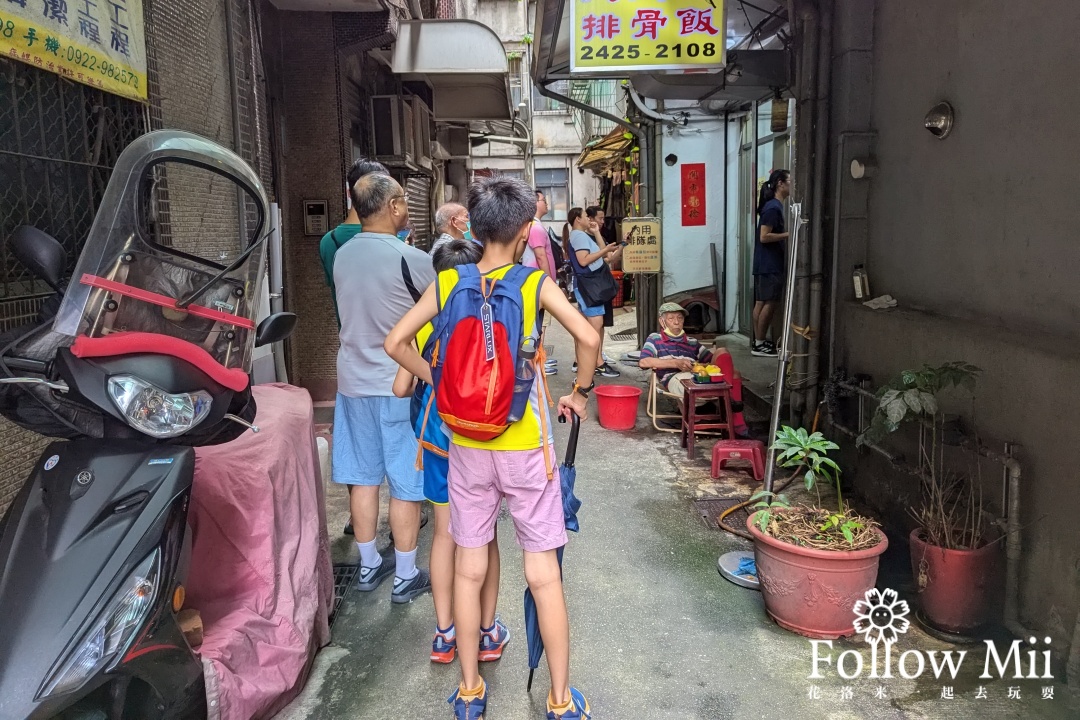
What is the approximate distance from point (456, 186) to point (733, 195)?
28.6 feet

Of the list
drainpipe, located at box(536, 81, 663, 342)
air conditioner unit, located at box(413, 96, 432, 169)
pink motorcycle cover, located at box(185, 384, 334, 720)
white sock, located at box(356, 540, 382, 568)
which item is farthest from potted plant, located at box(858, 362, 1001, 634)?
air conditioner unit, located at box(413, 96, 432, 169)

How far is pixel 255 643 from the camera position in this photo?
107 inches

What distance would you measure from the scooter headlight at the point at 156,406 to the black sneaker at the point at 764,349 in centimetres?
762

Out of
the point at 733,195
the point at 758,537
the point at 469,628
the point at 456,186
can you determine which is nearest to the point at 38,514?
the point at 469,628

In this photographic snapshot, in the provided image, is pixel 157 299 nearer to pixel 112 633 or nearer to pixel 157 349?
pixel 157 349

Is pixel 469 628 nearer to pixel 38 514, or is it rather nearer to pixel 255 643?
pixel 255 643

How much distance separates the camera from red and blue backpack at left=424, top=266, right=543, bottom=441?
2494 mm

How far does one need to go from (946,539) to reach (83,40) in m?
4.41

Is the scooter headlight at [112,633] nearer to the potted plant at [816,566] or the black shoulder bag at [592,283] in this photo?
the potted plant at [816,566]

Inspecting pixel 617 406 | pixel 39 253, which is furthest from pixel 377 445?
pixel 617 406

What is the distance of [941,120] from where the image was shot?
13.6 ft

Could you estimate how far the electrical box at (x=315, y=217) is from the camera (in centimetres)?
731

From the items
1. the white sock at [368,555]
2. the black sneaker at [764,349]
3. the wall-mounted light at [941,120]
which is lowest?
the white sock at [368,555]

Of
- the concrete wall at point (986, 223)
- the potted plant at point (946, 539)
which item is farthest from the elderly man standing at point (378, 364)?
the concrete wall at point (986, 223)
